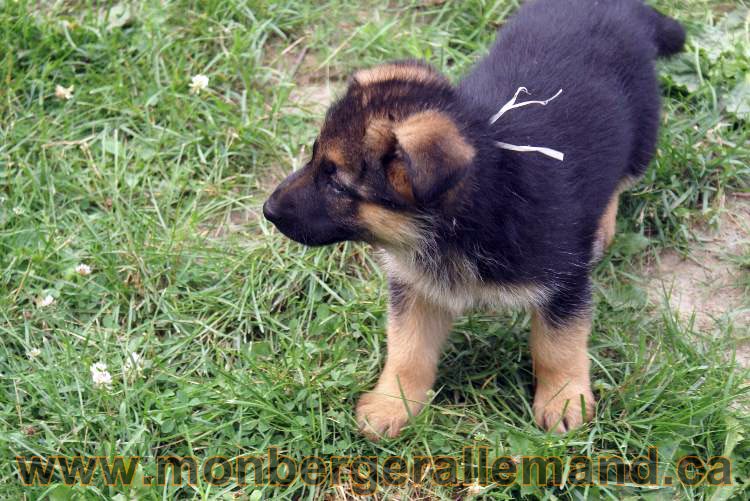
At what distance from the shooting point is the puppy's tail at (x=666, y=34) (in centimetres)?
448

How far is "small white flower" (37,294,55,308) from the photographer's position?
407cm

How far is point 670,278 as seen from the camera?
4344 mm

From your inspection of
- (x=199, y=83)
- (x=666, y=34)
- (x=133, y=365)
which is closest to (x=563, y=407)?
(x=133, y=365)

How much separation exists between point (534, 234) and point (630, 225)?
1.43m

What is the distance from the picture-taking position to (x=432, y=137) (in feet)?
9.36

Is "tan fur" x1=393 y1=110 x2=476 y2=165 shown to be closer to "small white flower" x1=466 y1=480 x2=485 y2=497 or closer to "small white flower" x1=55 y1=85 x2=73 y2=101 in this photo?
"small white flower" x1=466 y1=480 x2=485 y2=497

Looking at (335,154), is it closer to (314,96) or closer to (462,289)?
(462,289)

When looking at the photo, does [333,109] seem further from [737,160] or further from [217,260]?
[737,160]

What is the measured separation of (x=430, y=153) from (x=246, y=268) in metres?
1.74

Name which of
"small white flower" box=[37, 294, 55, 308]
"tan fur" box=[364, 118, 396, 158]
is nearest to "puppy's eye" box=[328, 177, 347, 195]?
"tan fur" box=[364, 118, 396, 158]

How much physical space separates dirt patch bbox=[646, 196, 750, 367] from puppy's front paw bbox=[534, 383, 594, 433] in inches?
Result: 28.5

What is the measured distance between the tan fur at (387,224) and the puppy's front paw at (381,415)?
0.75 metres

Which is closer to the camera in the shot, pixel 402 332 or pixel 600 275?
pixel 402 332

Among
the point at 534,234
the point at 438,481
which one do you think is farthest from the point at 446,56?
the point at 438,481
